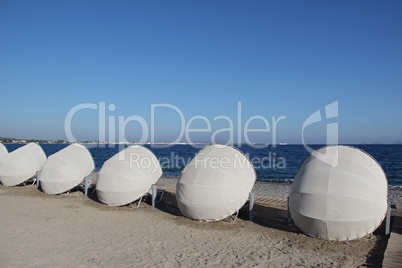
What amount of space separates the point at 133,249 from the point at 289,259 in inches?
164

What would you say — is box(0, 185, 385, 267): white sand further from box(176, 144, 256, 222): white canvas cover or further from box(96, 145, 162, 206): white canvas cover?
box(96, 145, 162, 206): white canvas cover

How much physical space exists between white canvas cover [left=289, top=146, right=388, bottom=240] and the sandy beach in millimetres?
459

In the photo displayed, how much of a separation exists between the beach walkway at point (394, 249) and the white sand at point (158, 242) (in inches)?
12.2

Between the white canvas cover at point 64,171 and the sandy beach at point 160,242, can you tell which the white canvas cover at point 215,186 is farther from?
the white canvas cover at point 64,171

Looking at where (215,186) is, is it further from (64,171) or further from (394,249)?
(64,171)

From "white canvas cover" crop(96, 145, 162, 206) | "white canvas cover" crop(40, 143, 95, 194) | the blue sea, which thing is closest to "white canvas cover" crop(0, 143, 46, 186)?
"white canvas cover" crop(40, 143, 95, 194)

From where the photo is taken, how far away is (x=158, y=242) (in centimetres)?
865

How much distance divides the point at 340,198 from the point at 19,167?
59.9 feet

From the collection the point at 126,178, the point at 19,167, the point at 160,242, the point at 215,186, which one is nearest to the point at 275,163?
the point at 19,167

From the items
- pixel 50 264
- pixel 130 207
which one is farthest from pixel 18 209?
pixel 50 264

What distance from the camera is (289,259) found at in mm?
7297

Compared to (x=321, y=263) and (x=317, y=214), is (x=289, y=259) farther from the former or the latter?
(x=317, y=214)

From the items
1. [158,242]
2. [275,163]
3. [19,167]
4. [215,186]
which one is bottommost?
[275,163]

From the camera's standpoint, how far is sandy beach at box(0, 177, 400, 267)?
7.24m
